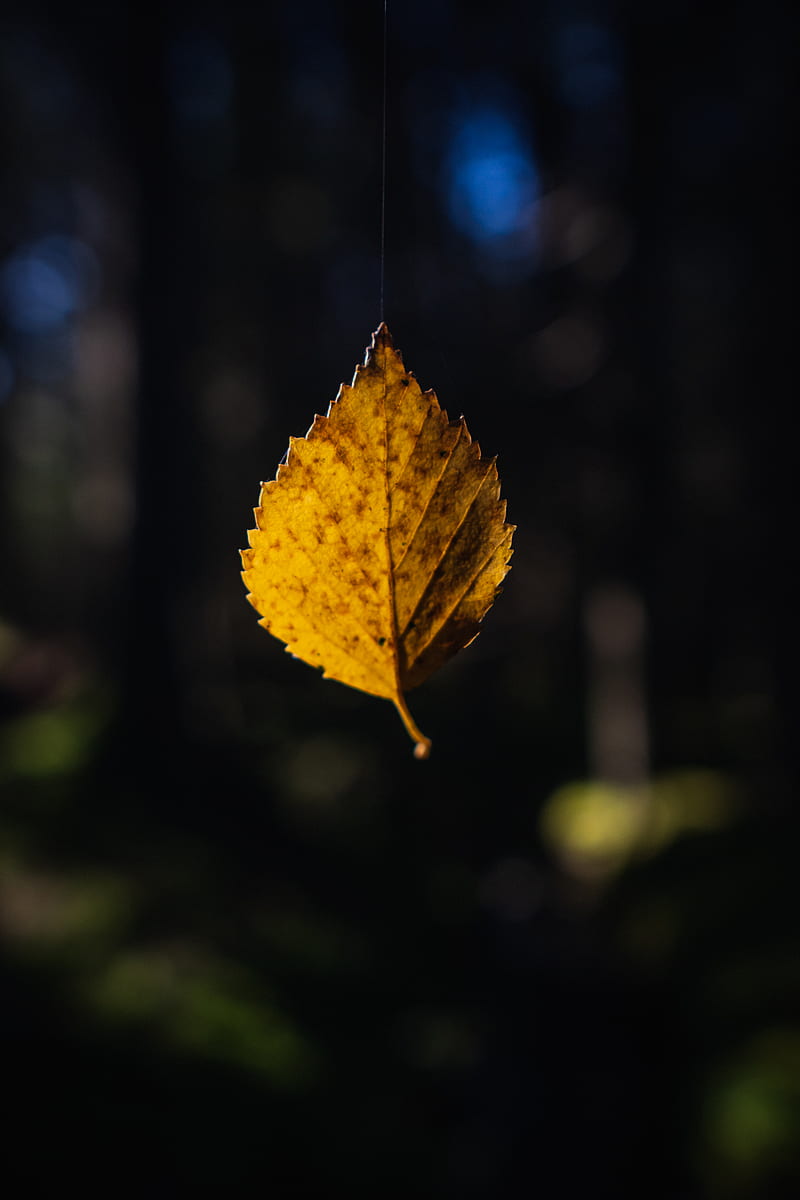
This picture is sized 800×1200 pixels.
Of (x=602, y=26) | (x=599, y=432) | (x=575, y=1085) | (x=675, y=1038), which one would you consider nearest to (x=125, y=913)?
(x=575, y=1085)

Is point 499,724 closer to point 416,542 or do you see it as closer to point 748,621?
point 748,621

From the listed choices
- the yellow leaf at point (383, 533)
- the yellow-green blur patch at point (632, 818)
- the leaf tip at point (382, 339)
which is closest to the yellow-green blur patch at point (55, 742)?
the yellow-green blur patch at point (632, 818)

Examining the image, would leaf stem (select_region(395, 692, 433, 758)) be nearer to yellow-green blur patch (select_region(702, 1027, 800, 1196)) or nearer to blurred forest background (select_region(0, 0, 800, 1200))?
blurred forest background (select_region(0, 0, 800, 1200))

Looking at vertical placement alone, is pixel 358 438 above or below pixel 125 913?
below

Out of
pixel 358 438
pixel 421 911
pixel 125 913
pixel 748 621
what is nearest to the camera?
pixel 358 438

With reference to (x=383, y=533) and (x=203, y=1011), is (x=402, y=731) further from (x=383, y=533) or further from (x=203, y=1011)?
(x=383, y=533)

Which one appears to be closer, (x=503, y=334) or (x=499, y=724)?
(x=503, y=334)

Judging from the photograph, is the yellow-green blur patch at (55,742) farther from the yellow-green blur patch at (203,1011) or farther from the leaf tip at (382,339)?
the leaf tip at (382,339)
